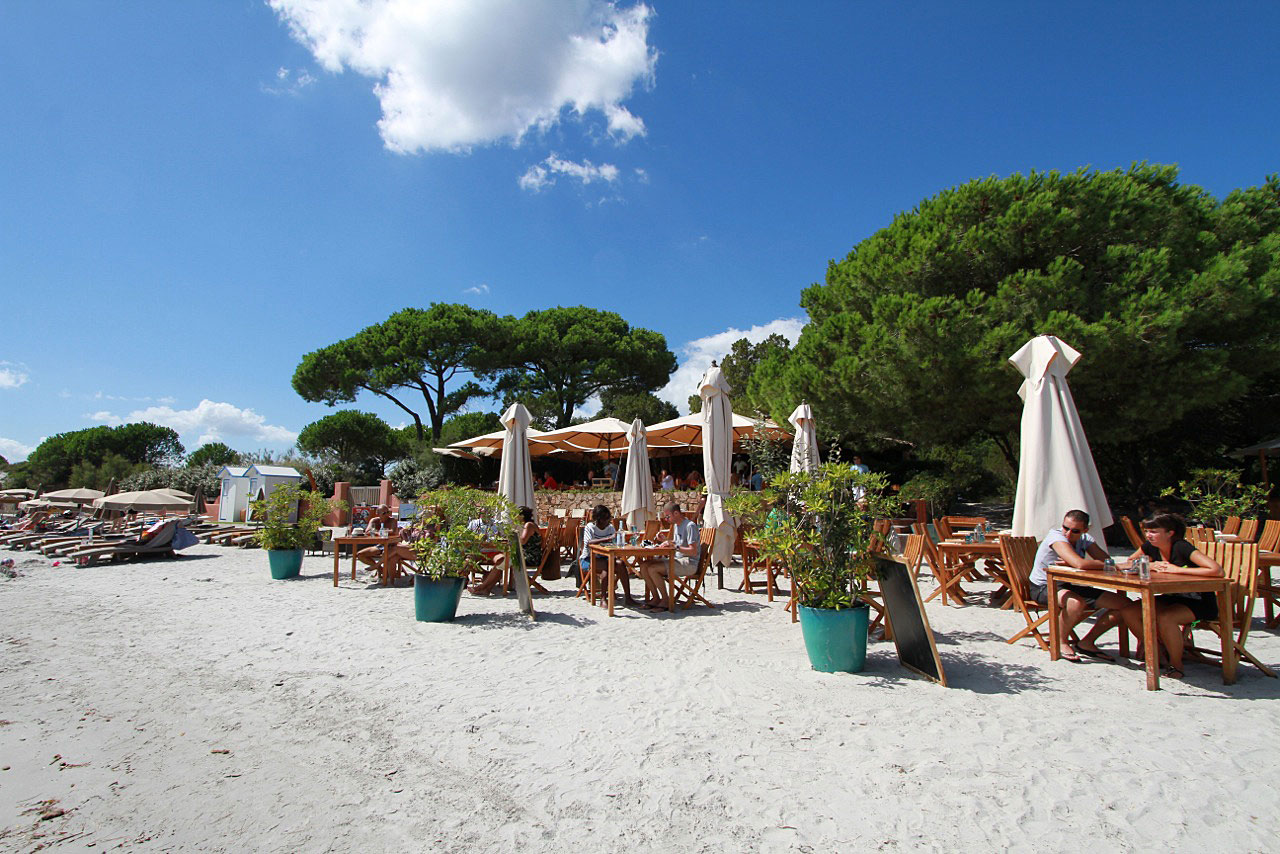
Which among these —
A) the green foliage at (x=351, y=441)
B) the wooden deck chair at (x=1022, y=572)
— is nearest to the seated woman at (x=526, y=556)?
the wooden deck chair at (x=1022, y=572)

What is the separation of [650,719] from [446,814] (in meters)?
1.23

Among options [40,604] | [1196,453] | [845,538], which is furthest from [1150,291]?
[40,604]

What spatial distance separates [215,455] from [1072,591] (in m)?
46.2

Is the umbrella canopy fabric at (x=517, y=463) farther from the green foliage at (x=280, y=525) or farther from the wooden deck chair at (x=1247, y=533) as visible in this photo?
the wooden deck chair at (x=1247, y=533)

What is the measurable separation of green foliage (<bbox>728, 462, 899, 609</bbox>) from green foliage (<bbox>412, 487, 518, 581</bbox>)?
2861 millimetres

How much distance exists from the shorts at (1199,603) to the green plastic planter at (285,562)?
370 inches

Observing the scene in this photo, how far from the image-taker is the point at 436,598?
19.3 feet

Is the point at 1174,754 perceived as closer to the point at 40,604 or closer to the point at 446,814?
the point at 446,814

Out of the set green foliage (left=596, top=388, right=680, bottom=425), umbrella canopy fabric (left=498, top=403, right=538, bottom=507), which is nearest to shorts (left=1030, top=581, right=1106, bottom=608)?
umbrella canopy fabric (left=498, top=403, right=538, bottom=507)

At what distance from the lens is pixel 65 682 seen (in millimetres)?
4164

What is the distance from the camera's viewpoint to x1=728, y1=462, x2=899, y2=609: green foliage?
4051 mm

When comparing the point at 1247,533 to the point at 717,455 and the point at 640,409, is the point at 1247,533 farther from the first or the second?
the point at 640,409

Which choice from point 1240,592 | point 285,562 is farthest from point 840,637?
point 285,562

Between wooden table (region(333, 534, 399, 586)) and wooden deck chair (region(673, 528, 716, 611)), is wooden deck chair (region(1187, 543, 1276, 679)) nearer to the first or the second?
wooden deck chair (region(673, 528, 716, 611))
